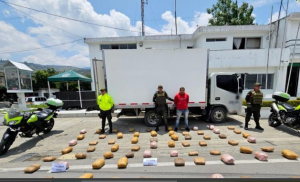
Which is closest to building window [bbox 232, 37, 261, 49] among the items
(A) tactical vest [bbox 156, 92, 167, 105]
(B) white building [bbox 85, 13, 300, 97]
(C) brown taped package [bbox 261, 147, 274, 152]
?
(B) white building [bbox 85, 13, 300, 97]

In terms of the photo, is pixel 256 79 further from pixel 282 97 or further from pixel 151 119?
pixel 151 119

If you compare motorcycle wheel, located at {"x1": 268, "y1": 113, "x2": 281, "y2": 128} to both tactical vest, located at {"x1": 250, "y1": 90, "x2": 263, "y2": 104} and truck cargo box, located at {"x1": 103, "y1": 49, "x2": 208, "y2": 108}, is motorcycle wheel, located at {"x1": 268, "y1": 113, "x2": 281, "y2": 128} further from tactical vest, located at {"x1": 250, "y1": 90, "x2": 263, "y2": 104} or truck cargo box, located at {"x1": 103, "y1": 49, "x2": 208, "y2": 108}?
truck cargo box, located at {"x1": 103, "y1": 49, "x2": 208, "y2": 108}

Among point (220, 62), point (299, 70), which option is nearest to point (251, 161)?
point (220, 62)

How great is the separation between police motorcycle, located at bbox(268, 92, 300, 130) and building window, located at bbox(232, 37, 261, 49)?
7979 millimetres

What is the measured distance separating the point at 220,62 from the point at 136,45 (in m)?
7.61

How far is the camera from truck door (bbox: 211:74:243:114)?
5199 millimetres

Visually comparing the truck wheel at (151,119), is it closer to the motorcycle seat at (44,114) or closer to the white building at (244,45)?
the motorcycle seat at (44,114)

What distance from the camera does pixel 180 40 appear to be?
12641mm

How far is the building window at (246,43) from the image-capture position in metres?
11.4

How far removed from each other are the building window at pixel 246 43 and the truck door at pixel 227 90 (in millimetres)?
8029

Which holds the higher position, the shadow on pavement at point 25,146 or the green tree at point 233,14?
the green tree at point 233,14

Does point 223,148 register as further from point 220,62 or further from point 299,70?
point 299,70

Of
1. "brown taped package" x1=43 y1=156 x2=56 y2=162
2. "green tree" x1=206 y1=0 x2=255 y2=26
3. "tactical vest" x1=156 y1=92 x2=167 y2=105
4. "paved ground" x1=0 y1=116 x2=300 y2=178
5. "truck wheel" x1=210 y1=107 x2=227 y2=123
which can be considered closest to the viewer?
"paved ground" x1=0 y1=116 x2=300 y2=178

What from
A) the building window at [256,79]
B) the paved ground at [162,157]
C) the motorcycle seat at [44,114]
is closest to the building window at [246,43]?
the building window at [256,79]
